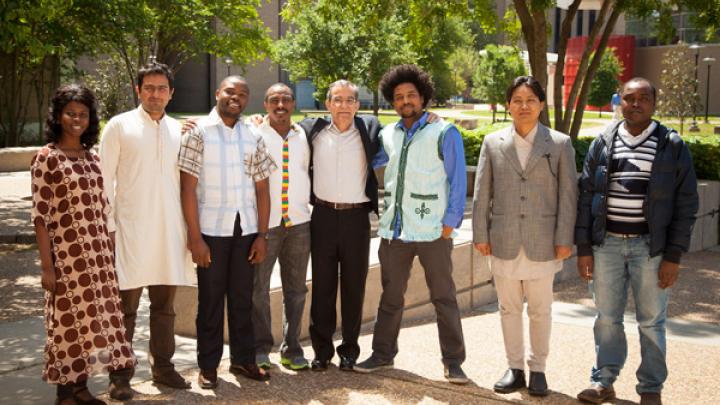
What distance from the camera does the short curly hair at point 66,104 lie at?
178 inches

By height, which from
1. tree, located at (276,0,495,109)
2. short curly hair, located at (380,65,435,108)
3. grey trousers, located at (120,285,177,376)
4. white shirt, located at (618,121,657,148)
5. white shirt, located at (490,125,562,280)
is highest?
tree, located at (276,0,495,109)

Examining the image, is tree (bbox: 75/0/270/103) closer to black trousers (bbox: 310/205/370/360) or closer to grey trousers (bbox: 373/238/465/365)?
black trousers (bbox: 310/205/370/360)

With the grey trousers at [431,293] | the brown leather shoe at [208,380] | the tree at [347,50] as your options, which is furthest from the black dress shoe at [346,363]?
the tree at [347,50]

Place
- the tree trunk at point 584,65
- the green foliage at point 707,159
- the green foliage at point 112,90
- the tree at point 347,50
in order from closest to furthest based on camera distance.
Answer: the green foliage at point 707,159
the tree trunk at point 584,65
the green foliage at point 112,90
the tree at point 347,50

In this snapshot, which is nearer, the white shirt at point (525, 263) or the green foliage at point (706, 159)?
the white shirt at point (525, 263)

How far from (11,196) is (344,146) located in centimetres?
1177

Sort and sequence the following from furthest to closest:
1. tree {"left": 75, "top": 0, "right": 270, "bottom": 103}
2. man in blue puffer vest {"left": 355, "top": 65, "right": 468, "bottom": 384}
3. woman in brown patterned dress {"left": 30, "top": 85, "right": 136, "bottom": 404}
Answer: tree {"left": 75, "top": 0, "right": 270, "bottom": 103} < man in blue puffer vest {"left": 355, "top": 65, "right": 468, "bottom": 384} < woman in brown patterned dress {"left": 30, "top": 85, "right": 136, "bottom": 404}

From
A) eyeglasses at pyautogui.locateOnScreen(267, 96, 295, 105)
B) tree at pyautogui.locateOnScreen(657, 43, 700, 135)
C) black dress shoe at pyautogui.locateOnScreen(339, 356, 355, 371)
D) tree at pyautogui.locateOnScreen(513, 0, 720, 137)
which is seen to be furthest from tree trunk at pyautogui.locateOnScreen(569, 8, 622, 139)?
tree at pyautogui.locateOnScreen(657, 43, 700, 135)

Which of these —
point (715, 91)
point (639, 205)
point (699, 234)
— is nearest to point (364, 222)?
point (639, 205)

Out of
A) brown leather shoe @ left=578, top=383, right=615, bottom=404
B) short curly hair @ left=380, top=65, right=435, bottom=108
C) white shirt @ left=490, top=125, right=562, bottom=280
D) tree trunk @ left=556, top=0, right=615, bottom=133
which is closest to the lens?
brown leather shoe @ left=578, top=383, right=615, bottom=404

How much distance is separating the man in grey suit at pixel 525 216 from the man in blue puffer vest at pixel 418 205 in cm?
20

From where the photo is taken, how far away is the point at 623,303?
492cm

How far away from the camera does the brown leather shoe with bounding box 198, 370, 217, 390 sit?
5.00 m

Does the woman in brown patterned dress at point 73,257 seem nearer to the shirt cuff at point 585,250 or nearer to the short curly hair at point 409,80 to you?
the short curly hair at point 409,80
